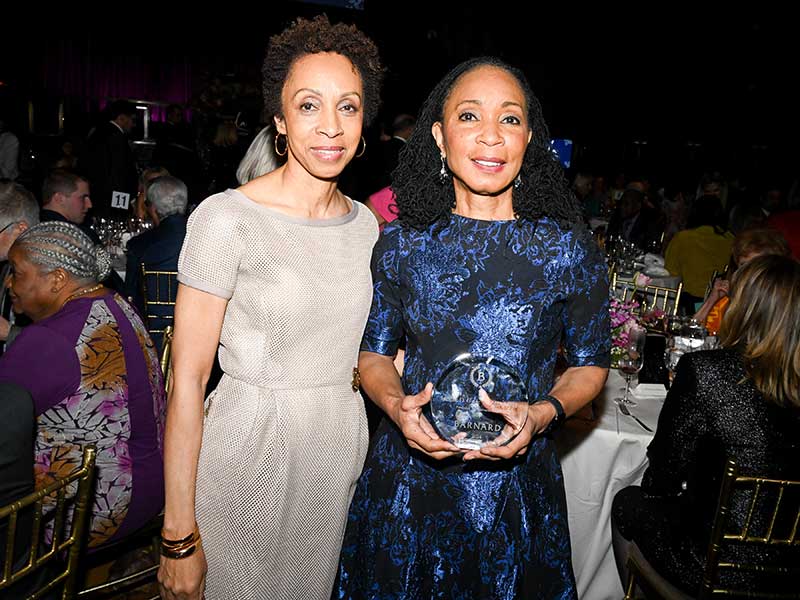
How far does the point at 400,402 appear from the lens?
1.43m

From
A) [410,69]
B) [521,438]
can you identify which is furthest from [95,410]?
[410,69]

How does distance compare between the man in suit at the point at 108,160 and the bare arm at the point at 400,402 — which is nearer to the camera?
the bare arm at the point at 400,402

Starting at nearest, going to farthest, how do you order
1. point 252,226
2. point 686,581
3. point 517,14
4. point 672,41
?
point 252,226
point 686,581
point 517,14
point 672,41

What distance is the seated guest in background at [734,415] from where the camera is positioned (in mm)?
1892

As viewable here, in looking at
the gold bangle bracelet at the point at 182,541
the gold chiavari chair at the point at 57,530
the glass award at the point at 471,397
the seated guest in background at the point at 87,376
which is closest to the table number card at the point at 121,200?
the seated guest in background at the point at 87,376

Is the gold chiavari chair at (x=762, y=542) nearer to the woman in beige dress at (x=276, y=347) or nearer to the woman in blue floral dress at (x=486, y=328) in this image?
the woman in blue floral dress at (x=486, y=328)

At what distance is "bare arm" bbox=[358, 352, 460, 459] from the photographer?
4.25 ft

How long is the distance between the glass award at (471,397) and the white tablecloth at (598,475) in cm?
114

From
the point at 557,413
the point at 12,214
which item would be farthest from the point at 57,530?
the point at 12,214

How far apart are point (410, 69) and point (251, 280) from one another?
10516mm

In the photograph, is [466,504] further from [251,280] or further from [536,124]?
[536,124]

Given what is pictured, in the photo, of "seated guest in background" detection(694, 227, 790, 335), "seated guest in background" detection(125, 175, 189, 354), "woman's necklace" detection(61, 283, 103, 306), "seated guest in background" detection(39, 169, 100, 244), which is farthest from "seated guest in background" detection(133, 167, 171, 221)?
"seated guest in background" detection(694, 227, 790, 335)

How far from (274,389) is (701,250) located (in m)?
4.83

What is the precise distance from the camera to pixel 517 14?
9.24m
